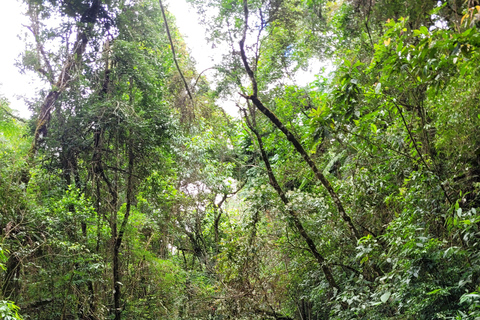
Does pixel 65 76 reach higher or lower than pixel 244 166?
higher

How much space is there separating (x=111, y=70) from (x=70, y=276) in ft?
13.2

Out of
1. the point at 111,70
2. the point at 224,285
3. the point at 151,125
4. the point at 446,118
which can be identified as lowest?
the point at 224,285

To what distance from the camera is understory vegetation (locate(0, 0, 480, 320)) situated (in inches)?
129

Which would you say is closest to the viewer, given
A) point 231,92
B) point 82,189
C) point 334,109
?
point 334,109

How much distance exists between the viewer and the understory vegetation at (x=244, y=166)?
10.7 feet

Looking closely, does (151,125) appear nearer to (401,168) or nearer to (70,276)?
(70,276)

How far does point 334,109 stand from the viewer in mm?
2787

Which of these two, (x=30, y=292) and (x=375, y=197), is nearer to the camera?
(x=375, y=197)

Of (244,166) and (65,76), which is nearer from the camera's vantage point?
(65,76)

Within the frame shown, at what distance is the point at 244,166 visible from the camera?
7.26 m

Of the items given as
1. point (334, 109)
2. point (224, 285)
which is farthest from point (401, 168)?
point (224, 285)

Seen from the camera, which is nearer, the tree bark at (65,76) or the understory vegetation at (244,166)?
the understory vegetation at (244,166)

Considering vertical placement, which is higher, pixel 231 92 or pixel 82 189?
pixel 231 92

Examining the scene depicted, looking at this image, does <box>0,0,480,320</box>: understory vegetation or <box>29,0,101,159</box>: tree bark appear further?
<box>29,0,101,159</box>: tree bark
